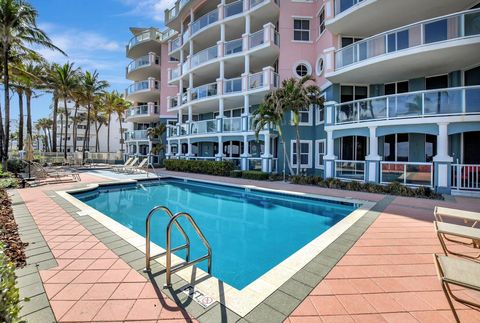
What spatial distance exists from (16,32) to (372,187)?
22.8m

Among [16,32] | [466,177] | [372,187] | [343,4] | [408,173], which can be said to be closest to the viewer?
[466,177]

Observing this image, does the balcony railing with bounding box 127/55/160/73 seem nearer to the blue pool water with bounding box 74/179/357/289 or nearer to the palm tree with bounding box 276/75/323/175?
the blue pool water with bounding box 74/179/357/289

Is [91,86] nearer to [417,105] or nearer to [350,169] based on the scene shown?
[350,169]

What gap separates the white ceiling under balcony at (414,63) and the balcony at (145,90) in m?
22.4

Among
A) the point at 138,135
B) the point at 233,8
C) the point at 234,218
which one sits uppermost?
the point at 233,8

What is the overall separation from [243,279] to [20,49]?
21.7 m

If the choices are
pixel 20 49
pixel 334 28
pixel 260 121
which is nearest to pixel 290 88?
pixel 260 121

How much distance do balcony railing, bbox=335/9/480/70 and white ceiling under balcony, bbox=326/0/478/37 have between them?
5.25ft

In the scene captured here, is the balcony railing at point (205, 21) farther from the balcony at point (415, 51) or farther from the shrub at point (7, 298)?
the shrub at point (7, 298)

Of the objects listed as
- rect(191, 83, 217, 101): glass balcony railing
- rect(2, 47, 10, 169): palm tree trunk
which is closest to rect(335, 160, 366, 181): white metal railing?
rect(191, 83, 217, 101): glass balcony railing

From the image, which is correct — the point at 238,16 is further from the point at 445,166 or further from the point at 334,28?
the point at 445,166

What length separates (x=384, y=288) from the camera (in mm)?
3291

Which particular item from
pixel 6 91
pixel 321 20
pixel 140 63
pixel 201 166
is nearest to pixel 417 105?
pixel 321 20

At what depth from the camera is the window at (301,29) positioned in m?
17.2
